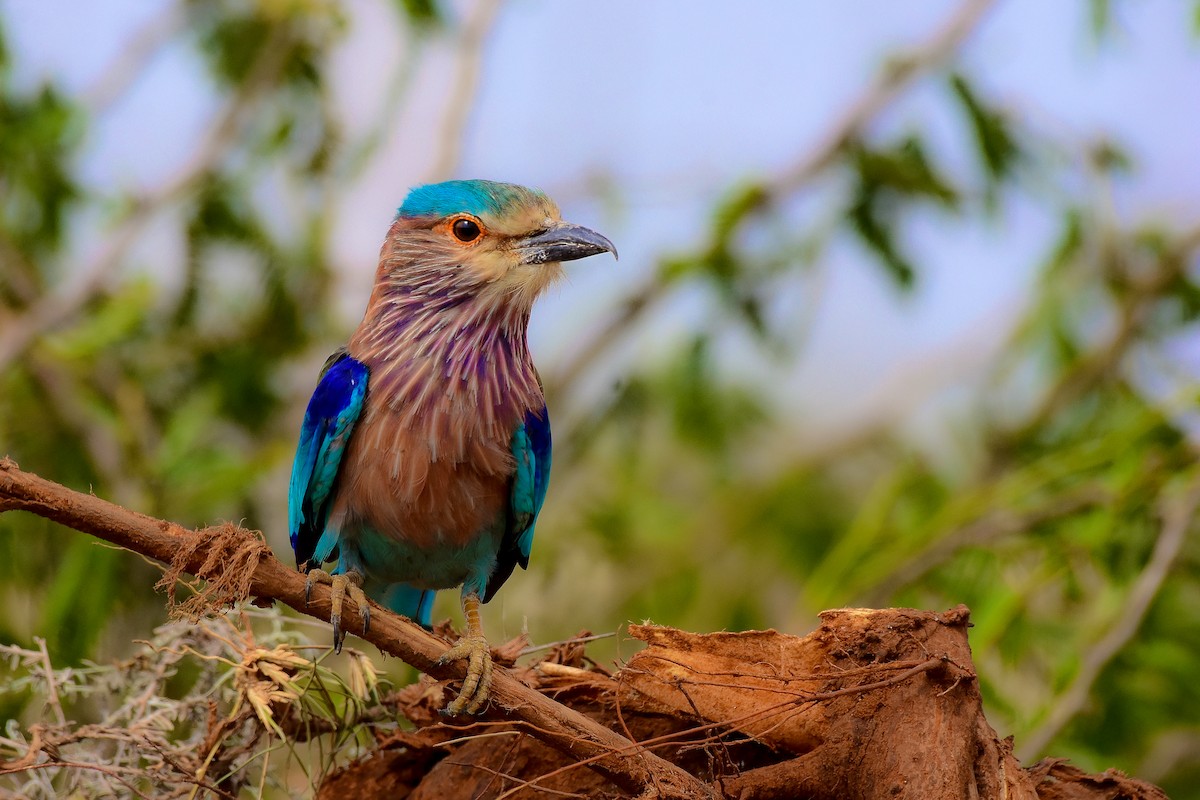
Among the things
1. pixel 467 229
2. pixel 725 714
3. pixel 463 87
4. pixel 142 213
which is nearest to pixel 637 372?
pixel 463 87

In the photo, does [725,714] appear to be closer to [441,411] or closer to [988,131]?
[441,411]

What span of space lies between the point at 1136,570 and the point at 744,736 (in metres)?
3.33

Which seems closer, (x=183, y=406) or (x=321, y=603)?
(x=321, y=603)

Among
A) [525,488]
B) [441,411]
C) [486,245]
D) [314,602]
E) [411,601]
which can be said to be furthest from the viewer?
[411,601]

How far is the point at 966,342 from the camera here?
33.4 feet

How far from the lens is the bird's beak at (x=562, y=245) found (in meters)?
4.39

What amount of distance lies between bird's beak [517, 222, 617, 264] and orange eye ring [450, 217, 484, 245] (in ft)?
0.53

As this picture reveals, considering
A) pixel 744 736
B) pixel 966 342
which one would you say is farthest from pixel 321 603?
pixel 966 342

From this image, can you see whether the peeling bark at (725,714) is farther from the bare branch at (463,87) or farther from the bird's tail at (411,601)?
the bare branch at (463,87)

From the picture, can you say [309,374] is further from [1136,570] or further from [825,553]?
[1136,570]

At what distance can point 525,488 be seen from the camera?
432cm

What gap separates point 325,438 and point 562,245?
3.32 ft

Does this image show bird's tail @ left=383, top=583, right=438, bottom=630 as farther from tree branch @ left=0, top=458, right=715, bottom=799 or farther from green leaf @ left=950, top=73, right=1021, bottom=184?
green leaf @ left=950, top=73, right=1021, bottom=184

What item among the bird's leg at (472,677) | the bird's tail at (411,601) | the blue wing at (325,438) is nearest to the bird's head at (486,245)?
the blue wing at (325,438)
